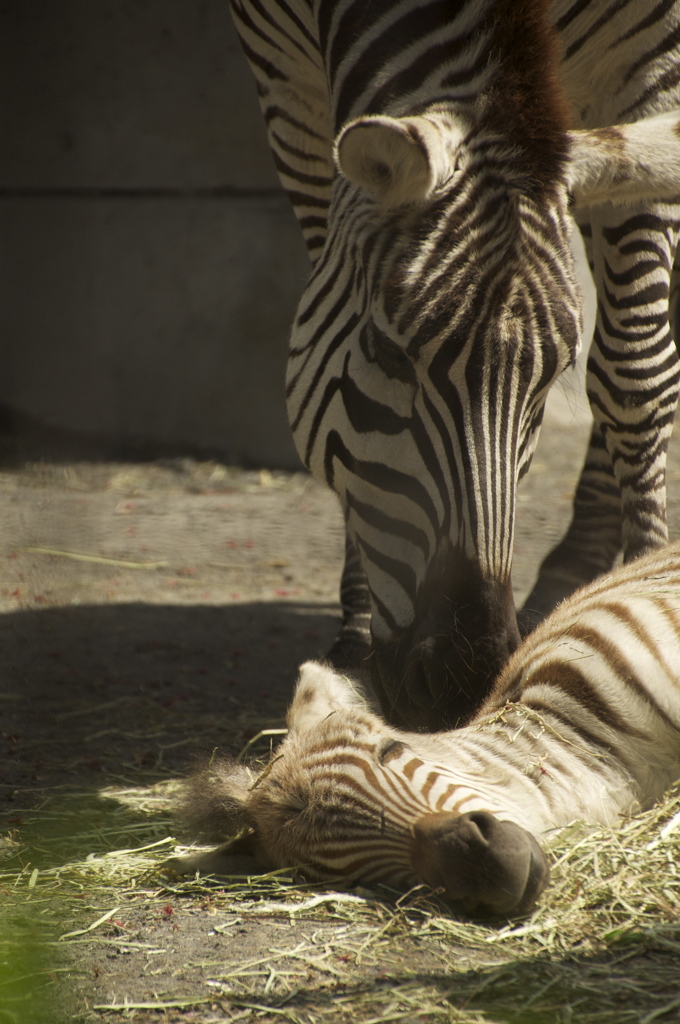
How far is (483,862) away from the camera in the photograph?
6.81 feet

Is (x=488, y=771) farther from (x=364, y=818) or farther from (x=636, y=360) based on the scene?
(x=636, y=360)

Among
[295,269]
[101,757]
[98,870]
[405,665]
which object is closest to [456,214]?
[405,665]

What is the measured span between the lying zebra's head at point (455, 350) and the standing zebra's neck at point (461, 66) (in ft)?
0.14

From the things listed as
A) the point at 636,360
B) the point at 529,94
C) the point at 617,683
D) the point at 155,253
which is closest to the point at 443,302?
the point at 529,94

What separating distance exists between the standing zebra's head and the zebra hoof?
1.70 feet

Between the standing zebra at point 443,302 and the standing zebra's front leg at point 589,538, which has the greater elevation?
the standing zebra at point 443,302

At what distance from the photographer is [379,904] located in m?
2.23

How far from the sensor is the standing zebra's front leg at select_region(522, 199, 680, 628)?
12.1ft

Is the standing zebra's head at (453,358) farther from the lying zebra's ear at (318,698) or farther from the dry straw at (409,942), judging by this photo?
the dry straw at (409,942)

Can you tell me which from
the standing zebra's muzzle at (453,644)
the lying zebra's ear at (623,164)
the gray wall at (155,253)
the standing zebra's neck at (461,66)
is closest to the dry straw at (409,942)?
the standing zebra's muzzle at (453,644)

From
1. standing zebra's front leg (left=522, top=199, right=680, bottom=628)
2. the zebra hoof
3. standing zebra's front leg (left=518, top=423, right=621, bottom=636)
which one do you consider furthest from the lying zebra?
standing zebra's front leg (left=518, top=423, right=621, bottom=636)

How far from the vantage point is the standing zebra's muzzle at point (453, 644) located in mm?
2543

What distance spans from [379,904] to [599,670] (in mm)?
871

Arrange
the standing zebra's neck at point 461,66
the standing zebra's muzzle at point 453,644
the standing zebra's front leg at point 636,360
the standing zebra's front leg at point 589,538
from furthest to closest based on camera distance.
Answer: the standing zebra's front leg at point 589,538 < the standing zebra's front leg at point 636,360 < the standing zebra's neck at point 461,66 < the standing zebra's muzzle at point 453,644
